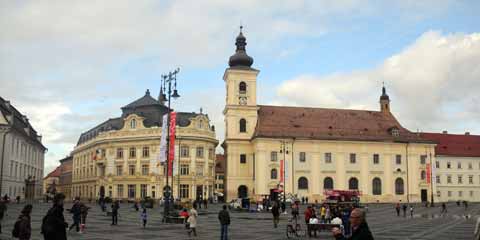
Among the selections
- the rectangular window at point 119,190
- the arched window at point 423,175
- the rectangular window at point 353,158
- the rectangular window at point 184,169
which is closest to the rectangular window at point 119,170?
the rectangular window at point 119,190

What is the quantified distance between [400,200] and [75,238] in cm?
6830

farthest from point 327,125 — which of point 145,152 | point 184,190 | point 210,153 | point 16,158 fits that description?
point 16,158

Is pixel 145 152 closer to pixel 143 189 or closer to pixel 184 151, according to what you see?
pixel 143 189

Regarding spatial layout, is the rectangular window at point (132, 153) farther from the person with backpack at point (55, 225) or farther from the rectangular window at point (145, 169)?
the person with backpack at point (55, 225)

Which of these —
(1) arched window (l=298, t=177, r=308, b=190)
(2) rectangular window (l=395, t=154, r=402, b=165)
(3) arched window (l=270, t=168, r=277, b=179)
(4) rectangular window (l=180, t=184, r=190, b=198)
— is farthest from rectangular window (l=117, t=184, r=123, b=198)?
(2) rectangular window (l=395, t=154, r=402, b=165)

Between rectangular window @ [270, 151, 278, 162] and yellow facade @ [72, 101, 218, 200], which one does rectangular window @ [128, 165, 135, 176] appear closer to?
yellow facade @ [72, 101, 218, 200]

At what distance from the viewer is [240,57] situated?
275 ft

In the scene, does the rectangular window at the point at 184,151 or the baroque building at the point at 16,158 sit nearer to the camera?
the baroque building at the point at 16,158

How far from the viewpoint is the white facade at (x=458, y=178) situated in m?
97.2

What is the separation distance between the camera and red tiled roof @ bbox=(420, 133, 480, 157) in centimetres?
9931

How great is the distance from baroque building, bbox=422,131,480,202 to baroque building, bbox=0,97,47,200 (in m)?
68.0

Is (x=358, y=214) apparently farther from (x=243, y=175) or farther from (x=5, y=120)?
(x=243, y=175)

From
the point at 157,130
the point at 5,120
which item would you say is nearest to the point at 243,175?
the point at 157,130

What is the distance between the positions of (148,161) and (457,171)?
56.9 metres
